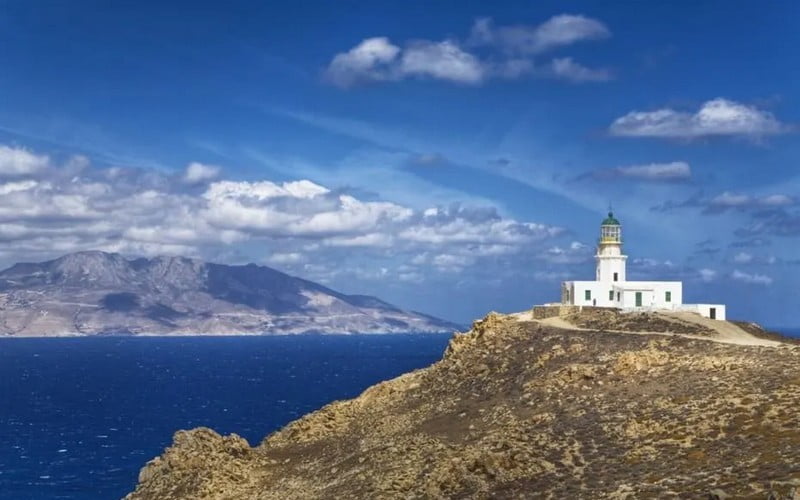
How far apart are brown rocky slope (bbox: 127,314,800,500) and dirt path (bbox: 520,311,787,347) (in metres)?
3.19

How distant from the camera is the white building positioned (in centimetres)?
8462

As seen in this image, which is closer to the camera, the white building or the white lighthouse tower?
the white building

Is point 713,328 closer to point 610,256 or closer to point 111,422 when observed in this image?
point 610,256

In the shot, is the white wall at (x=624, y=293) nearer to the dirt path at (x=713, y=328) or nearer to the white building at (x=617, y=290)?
the white building at (x=617, y=290)

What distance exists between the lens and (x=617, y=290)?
289 ft

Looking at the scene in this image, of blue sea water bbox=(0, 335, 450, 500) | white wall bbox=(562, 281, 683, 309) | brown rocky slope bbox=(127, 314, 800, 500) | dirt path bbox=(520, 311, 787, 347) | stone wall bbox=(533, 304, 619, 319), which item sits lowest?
blue sea water bbox=(0, 335, 450, 500)

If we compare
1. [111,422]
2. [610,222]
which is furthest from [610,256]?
[111,422]

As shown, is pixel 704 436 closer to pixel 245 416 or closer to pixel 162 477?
pixel 162 477

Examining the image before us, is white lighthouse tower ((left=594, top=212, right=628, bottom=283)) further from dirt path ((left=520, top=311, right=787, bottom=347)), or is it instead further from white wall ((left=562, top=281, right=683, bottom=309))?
dirt path ((left=520, top=311, right=787, bottom=347))

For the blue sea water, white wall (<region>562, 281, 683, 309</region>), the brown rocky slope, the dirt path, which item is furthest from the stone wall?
the blue sea water

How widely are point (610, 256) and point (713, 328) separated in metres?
23.3

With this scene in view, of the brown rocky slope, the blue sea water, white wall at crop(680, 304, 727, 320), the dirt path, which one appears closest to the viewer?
the brown rocky slope

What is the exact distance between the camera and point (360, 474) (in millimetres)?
50938

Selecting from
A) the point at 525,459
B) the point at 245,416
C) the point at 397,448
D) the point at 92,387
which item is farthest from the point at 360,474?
the point at 92,387
